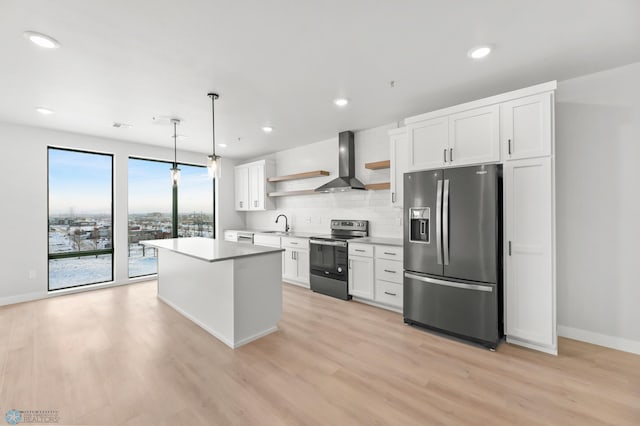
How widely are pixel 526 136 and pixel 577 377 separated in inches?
84.7

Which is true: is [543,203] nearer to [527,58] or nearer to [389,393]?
[527,58]

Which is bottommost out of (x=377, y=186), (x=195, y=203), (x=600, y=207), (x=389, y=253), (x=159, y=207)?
(x=389, y=253)

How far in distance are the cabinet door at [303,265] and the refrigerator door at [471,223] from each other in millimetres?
2485

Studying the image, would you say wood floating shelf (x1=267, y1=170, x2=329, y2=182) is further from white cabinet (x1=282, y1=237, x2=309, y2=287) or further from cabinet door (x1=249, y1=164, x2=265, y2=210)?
white cabinet (x1=282, y1=237, x2=309, y2=287)

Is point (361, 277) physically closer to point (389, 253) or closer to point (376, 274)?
point (376, 274)

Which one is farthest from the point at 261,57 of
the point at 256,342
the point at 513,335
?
the point at 513,335

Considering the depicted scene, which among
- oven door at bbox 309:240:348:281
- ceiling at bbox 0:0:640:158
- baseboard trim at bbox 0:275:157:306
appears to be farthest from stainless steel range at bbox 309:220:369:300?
baseboard trim at bbox 0:275:157:306

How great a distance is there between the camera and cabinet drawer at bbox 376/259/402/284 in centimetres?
368

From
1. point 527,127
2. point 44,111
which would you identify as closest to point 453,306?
point 527,127

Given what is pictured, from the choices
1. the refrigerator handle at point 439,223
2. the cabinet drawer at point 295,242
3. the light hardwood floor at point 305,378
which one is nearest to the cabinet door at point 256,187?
the cabinet drawer at point 295,242

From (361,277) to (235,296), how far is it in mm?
1929

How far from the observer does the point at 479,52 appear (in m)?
2.36

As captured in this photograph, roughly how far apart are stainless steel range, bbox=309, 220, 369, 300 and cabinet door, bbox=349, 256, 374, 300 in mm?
85

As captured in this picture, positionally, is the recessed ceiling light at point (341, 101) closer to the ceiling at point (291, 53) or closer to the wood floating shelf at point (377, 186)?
the ceiling at point (291, 53)
